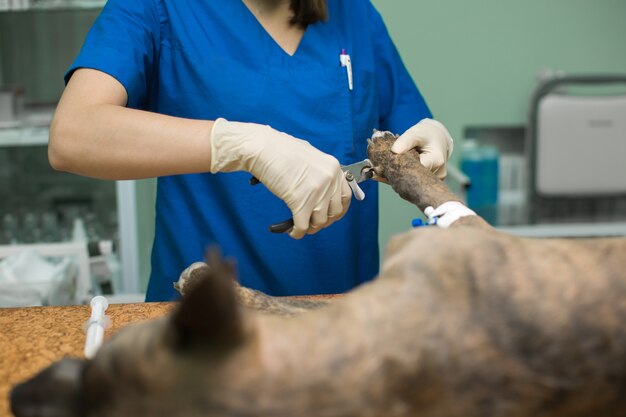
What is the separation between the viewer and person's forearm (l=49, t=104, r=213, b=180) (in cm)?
115

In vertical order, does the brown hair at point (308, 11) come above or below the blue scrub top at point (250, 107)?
above

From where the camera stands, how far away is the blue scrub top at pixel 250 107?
1.41 metres

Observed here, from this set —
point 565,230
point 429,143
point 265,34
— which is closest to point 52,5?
point 265,34

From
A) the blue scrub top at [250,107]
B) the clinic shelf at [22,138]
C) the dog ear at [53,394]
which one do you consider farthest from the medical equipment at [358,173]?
the clinic shelf at [22,138]

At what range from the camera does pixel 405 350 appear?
0.59 metres

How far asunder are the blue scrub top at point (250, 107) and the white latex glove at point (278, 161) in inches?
10.6

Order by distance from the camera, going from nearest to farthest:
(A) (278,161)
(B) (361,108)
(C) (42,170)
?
1. (A) (278,161)
2. (B) (361,108)
3. (C) (42,170)

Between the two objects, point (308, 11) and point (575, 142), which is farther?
A: point (575, 142)

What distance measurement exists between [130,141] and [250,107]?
1.08 ft

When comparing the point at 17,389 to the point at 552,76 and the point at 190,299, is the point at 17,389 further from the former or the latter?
the point at 552,76

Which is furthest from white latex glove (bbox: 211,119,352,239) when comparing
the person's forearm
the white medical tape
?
the white medical tape

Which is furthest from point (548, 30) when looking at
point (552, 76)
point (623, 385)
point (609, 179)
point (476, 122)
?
point (623, 385)

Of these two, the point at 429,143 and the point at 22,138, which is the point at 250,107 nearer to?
the point at 429,143

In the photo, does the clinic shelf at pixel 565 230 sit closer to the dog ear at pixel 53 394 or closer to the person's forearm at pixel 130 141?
the person's forearm at pixel 130 141
